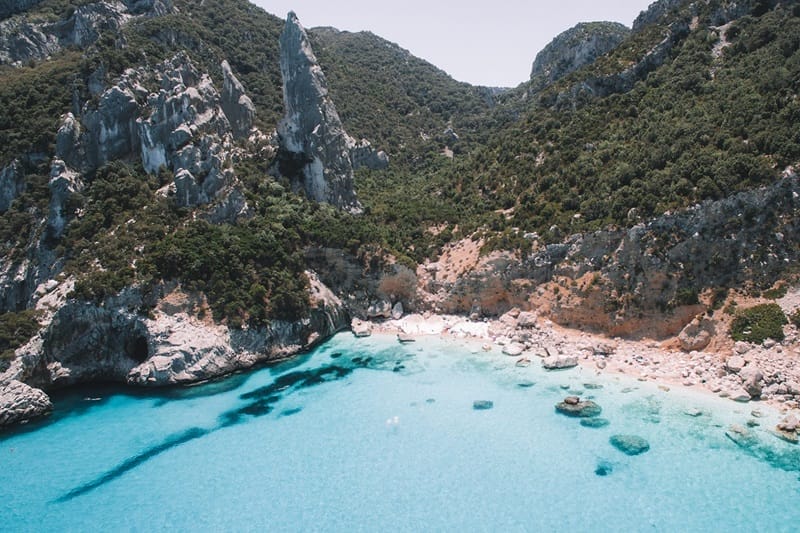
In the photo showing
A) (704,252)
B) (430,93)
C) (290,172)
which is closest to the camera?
(704,252)

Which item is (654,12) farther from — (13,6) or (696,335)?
(13,6)

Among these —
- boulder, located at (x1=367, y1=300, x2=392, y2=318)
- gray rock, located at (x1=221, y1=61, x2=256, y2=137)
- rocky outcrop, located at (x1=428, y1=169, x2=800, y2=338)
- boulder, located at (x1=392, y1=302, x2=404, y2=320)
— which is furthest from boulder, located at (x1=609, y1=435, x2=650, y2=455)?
gray rock, located at (x1=221, y1=61, x2=256, y2=137)

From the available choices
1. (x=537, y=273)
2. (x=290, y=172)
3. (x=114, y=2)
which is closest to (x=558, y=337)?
(x=537, y=273)

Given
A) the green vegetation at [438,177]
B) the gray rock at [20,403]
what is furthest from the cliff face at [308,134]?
the gray rock at [20,403]

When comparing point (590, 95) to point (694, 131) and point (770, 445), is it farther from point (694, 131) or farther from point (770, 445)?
point (770, 445)

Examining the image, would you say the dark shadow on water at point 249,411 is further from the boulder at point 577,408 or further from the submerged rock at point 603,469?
the submerged rock at point 603,469

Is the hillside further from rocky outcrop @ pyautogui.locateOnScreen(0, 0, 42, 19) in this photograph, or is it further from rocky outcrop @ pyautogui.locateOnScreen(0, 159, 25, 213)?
rocky outcrop @ pyautogui.locateOnScreen(0, 0, 42, 19)
